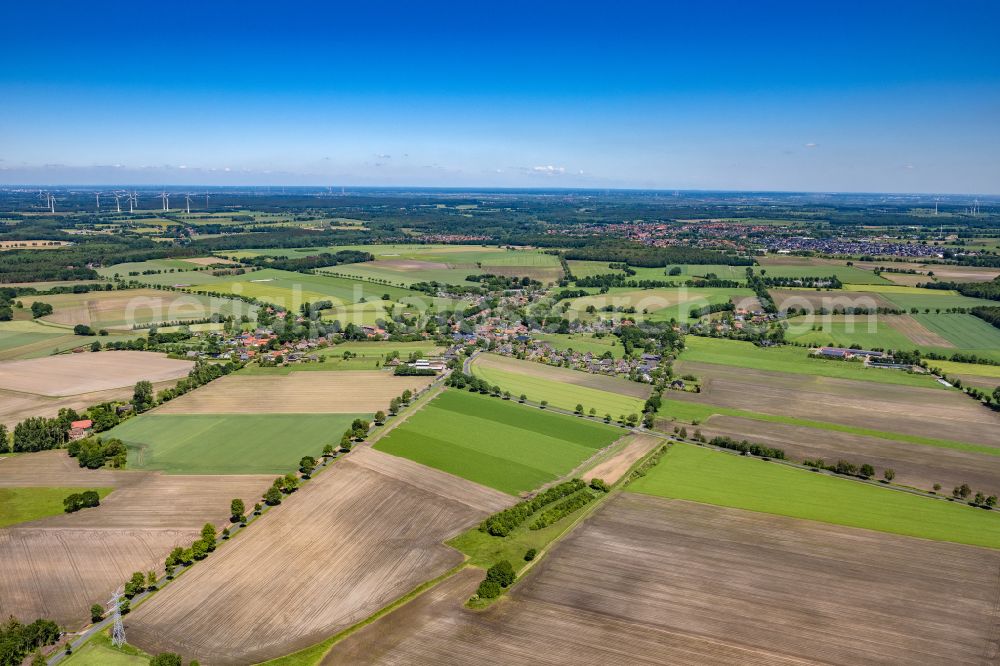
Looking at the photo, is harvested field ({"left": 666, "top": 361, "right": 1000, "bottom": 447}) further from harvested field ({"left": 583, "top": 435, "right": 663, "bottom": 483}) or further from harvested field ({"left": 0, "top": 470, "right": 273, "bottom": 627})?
harvested field ({"left": 0, "top": 470, "right": 273, "bottom": 627})

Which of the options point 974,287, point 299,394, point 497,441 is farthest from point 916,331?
point 299,394

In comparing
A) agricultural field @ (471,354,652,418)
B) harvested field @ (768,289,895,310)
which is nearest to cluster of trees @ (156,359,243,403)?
agricultural field @ (471,354,652,418)

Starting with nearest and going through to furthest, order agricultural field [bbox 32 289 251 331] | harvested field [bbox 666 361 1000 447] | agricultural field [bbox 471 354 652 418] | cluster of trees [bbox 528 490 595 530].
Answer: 1. cluster of trees [bbox 528 490 595 530]
2. harvested field [bbox 666 361 1000 447]
3. agricultural field [bbox 471 354 652 418]
4. agricultural field [bbox 32 289 251 331]

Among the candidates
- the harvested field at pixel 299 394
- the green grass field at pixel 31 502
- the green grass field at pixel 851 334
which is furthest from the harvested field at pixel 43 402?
the green grass field at pixel 851 334

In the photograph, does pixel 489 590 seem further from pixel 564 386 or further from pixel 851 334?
pixel 851 334

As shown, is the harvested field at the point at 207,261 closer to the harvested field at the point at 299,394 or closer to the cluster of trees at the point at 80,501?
the harvested field at the point at 299,394

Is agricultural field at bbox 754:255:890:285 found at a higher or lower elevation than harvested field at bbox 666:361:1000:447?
higher

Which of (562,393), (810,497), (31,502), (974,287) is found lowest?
(31,502)
